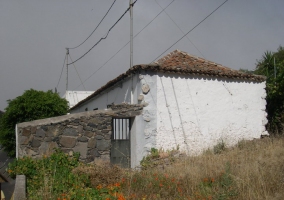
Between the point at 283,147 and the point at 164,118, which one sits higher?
the point at 164,118

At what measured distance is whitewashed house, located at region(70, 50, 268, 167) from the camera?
36.0 ft

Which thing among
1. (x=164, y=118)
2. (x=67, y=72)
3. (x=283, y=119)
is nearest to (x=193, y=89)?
(x=164, y=118)

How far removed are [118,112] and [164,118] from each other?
1493mm

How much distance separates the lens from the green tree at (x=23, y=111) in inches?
527

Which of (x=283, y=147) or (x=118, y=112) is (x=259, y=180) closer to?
(x=283, y=147)

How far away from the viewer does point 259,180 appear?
7176 mm

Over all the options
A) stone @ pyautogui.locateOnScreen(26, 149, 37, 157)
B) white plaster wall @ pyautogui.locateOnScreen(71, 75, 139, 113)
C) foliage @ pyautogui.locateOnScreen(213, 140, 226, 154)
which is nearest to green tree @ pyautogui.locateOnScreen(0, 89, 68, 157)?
white plaster wall @ pyautogui.locateOnScreen(71, 75, 139, 113)

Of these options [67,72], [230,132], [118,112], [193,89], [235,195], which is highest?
[67,72]

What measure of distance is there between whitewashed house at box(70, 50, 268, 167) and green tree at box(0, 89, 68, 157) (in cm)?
284

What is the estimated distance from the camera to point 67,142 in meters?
10.0

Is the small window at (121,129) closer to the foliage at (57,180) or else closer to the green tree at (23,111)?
the foliage at (57,180)

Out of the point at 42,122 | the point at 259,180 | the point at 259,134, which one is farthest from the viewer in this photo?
the point at 259,134

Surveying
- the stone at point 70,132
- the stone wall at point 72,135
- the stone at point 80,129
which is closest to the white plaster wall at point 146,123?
the stone wall at point 72,135

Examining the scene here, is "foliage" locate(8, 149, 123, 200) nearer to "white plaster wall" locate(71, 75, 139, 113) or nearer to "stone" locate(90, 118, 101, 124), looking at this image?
"stone" locate(90, 118, 101, 124)
